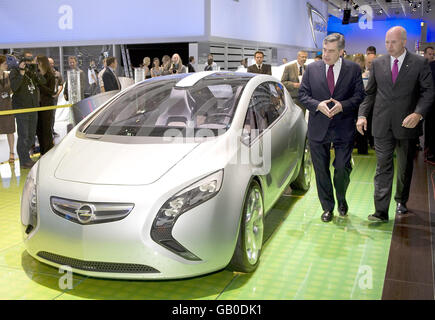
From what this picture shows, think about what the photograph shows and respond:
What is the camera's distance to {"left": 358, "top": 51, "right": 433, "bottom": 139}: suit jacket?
4629 mm

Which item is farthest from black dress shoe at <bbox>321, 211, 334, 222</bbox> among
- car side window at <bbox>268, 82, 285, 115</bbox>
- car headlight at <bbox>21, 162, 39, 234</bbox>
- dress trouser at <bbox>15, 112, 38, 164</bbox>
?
dress trouser at <bbox>15, 112, 38, 164</bbox>

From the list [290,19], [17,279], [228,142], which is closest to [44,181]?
[17,279]

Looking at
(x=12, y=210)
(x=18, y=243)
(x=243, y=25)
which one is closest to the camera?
(x=18, y=243)

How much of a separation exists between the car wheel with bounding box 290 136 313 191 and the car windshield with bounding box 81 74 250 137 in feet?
5.49

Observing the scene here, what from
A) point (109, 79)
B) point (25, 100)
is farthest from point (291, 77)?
point (25, 100)

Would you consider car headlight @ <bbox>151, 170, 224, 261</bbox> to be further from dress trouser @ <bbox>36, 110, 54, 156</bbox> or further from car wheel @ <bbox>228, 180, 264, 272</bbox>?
dress trouser @ <bbox>36, 110, 54, 156</bbox>

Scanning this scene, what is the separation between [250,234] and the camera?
363 centimetres

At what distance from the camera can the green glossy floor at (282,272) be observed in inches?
132

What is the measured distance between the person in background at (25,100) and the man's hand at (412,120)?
537 cm

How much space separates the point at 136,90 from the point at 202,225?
1907mm

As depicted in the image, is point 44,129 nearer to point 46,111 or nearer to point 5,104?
point 46,111

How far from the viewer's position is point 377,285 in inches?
138
